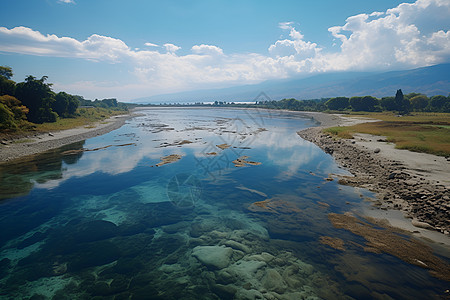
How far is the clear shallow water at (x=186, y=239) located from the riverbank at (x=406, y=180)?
78.7 inches

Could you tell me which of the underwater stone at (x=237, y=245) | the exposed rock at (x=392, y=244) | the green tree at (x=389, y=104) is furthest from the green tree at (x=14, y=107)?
the green tree at (x=389, y=104)

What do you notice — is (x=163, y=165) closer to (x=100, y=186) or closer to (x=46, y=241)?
(x=100, y=186)

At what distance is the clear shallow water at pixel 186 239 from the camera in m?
8.54

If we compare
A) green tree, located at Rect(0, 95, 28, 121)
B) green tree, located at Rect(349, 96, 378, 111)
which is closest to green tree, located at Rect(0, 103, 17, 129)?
green tree, located at Rect(0, 95, 28, 121)

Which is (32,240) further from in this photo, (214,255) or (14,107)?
(14,107)

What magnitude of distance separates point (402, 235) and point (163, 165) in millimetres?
23146

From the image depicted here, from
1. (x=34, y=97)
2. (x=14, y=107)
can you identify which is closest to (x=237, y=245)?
(x=14, y=107)

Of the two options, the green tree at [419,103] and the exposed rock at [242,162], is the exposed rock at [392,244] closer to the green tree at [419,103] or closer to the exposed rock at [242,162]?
the exposed rock at [242,162]

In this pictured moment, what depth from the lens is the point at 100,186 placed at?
19.9 meters

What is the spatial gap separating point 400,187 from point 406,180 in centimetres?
142

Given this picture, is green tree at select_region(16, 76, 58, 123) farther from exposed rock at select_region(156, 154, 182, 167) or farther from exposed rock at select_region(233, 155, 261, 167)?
exposed rock at select_region(233, 155, 261, 167)

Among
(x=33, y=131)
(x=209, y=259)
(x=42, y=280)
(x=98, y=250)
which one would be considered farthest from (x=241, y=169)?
(x=33, y=131)

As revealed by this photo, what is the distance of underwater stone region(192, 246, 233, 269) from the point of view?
395 inches

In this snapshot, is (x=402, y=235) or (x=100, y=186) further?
(x=100, y=186)
